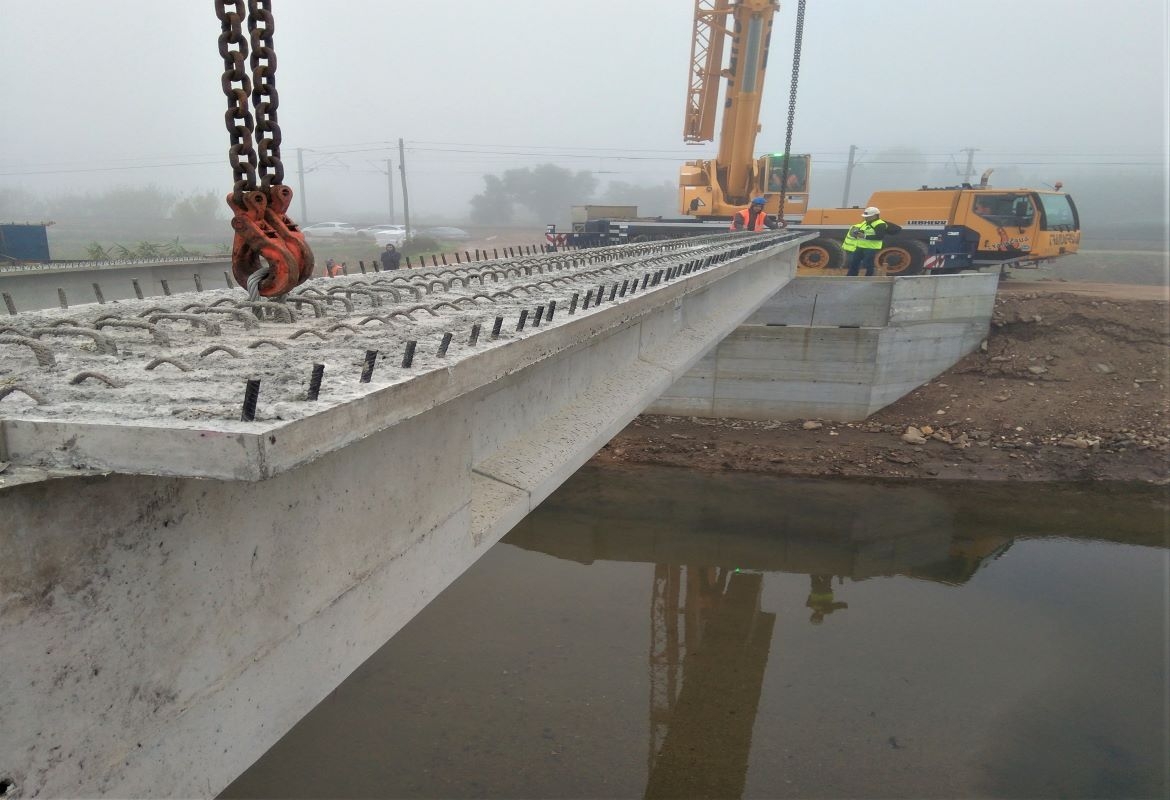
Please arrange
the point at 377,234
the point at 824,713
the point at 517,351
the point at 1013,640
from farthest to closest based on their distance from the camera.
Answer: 1. the point at 377,234
2. the point at 1013,640
3. the point at 824,713
4. the point at 517,351

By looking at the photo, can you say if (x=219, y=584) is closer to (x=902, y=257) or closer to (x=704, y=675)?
(x=704, y=675)

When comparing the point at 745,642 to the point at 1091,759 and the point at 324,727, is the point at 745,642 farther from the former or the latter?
the point at 324,727

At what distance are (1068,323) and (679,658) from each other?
1286 cm

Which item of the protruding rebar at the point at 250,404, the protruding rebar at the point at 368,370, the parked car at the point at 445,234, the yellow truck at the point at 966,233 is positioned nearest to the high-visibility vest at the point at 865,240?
the yellow truck at the point at 966,233

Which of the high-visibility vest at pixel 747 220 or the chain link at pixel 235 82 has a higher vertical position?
the chain link at pixel 235 82

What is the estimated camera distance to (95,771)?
57.6 inches

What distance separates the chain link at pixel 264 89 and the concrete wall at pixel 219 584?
4.59 feet

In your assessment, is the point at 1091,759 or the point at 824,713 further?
the point at 824,713

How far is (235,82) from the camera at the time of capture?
2.67 meters

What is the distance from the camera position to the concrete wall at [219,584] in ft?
4.33

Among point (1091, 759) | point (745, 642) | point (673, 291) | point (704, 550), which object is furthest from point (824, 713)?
point (673, 291)

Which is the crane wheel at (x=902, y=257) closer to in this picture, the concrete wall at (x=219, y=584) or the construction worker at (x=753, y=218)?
the construction worker at (x=753, y=218)

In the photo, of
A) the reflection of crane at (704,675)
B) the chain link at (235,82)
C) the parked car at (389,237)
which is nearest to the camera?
the chain link at (235,82)

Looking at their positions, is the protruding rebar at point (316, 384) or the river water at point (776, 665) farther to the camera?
the river water at point (776, 665)
